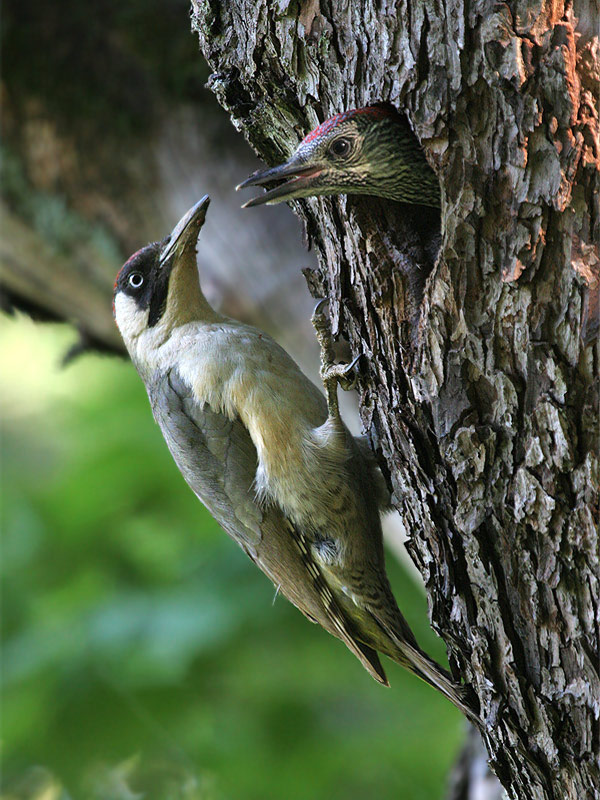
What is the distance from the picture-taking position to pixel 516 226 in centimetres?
259

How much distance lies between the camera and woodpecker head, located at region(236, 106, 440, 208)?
3031mm

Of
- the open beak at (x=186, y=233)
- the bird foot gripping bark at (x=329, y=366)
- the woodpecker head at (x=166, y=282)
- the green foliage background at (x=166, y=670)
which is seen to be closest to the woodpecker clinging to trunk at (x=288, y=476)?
the bird foot gripping bark at (x=329, y=366)

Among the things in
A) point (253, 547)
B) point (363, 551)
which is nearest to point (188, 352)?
point (253, 547)

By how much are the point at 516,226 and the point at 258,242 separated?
4004 mm

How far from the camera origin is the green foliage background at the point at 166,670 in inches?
246

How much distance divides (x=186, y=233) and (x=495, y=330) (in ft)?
7.74

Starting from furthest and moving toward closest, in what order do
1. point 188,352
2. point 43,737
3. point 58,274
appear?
point 58,274
point 43,737
point 188,352

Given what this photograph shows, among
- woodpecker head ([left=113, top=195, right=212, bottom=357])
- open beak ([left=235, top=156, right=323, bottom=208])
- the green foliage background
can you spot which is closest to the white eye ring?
woodpecker head ([left=113, top=195, right=212, bottom=357])

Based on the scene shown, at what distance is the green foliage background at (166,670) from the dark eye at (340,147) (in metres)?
4.21

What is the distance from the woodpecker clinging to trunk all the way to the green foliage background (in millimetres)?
2406

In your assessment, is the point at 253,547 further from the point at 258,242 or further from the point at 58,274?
the point at 58,274

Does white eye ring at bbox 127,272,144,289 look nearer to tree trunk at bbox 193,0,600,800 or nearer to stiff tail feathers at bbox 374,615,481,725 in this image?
tree trunk at bbox 193,0,600,800

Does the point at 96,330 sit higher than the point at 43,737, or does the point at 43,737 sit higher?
the point at 96,330

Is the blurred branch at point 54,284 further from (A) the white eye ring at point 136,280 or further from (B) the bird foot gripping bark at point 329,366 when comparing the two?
(B) the bird foot gripping bark at point 329,366
